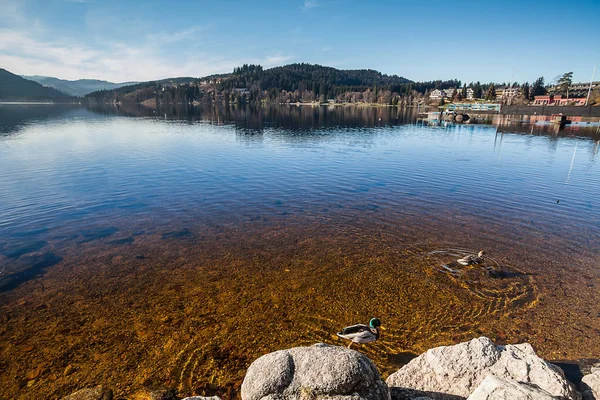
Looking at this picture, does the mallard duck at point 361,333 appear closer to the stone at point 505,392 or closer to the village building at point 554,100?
the stone at point 505,392

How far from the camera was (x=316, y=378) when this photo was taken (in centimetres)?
659

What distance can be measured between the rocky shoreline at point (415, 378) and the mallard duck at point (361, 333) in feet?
8.13

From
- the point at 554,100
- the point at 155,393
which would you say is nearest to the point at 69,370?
the point at 155,393

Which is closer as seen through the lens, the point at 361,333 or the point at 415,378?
the point at 415,378

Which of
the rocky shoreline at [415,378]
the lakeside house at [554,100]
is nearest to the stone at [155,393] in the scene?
the rocky shoreline at [415,378]

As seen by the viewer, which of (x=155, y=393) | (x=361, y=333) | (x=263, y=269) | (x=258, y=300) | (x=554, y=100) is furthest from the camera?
(x=554, y=100)

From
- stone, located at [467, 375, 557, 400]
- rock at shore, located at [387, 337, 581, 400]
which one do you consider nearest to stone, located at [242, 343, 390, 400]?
stone, located at [467, 375, 557, 400]

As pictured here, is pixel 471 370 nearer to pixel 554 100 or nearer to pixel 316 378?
pixel 316 378

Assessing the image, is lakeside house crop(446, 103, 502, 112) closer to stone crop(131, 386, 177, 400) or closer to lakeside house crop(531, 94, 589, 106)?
lakeside house crop(531, 94, 589, 106)

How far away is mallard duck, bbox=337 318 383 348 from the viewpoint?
452 inches

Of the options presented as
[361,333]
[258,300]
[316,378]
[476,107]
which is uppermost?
[476,107]

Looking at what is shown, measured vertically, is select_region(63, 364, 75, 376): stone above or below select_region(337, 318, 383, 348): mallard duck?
below

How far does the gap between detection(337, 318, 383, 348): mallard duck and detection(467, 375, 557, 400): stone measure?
17.1 feet

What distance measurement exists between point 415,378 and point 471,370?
1.52 meters
